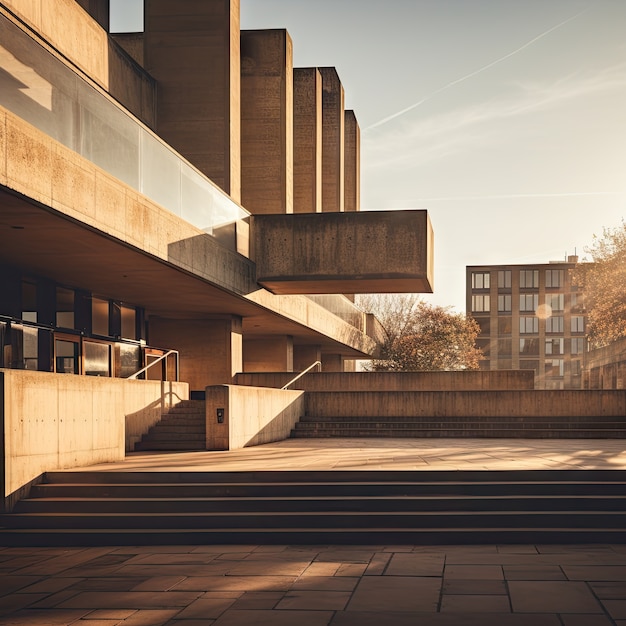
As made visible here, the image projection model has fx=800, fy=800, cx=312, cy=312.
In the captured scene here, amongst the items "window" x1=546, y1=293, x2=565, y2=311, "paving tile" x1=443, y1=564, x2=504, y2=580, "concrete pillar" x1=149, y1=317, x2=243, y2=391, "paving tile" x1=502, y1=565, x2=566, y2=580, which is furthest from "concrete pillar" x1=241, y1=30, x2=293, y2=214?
"window" x1=546, y1=293, x2=565, y2=311

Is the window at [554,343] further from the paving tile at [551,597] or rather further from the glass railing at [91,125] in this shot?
the paving tile at [551,597]

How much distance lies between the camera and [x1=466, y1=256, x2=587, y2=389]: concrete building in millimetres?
103188

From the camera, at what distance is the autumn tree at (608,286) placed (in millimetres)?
43825

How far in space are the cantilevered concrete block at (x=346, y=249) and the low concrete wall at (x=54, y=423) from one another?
9315 mm

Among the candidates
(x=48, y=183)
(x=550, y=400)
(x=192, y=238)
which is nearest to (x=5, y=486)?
(x=48, y=183)

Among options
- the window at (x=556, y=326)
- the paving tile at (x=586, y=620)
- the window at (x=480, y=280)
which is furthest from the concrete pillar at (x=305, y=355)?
the window at (x=556, y=326)

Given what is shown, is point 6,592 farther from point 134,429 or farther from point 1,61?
point 134,429

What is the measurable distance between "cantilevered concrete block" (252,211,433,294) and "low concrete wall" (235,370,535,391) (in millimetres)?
5429

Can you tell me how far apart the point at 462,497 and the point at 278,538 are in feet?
8.02

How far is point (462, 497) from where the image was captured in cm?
1026

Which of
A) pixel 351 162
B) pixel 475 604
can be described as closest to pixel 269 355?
pixel 351 162

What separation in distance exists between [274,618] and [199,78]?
2096 centimetres

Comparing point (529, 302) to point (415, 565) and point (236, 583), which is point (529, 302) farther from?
point (236, 583)

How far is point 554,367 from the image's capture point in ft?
339
